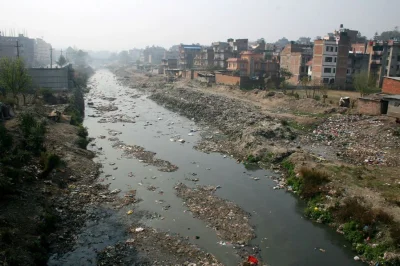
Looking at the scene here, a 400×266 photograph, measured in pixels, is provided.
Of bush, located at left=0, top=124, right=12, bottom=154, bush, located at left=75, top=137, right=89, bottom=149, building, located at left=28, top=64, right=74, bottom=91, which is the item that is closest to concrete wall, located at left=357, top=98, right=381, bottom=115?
bush, located at left=75, top=137, right=89, bottom=149

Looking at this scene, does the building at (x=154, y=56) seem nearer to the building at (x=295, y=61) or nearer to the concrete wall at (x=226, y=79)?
the concrete wall at (x=226, y=79)

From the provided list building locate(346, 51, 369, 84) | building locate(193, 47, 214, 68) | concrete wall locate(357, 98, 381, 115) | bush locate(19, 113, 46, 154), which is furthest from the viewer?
building locate(193, 47, 214, 68)

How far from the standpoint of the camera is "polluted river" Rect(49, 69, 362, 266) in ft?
30.0

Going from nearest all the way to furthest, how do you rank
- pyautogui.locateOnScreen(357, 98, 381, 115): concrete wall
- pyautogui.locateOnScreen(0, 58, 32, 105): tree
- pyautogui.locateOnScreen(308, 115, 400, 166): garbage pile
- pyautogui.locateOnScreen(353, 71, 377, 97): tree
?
1. pyautogui.locateOnScreen(308, 115, 400, 166): garbage pile
2. pyautogui.locateOnScreen(357, 98, 381, 115): concrete wall
3. pyautogui.locateOnScreen(0, 58, 32, 105): tree
4. pyautogui.locateOnScreen(353, 71, 377, 97): tree

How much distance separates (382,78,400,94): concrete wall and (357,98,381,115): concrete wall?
4432 mm

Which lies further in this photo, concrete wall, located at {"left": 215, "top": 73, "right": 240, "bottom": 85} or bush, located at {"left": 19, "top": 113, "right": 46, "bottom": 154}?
concrete wall, located at {"left": 215, "top": 73, "right": 240, "bottom": 85}

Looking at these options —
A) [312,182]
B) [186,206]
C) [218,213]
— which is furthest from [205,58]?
[218,213]

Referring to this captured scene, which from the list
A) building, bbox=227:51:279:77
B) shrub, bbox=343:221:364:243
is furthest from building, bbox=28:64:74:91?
shrub, bbox=343:221:364:243

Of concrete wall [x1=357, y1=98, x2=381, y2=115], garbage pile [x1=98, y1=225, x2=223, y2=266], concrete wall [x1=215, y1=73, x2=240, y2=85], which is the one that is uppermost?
concrete wall [x1=215, y1=73, x2=240, y2=85]

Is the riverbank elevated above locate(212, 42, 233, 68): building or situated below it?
below

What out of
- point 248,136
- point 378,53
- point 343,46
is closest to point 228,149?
point 248,136

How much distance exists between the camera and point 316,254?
9.20 m

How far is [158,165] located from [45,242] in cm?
787

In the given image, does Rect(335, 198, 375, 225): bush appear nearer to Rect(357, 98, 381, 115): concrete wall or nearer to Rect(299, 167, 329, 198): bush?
Rect(299, 167, 329, 198): bush
